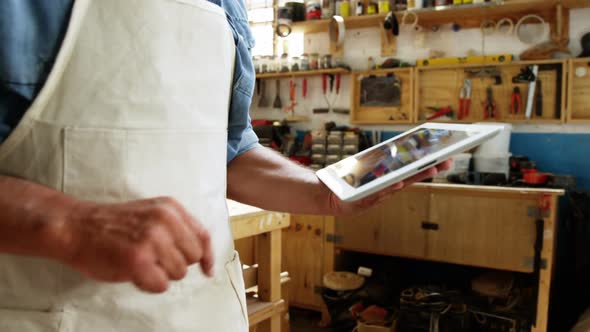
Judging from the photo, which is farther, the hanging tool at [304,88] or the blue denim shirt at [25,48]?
the hanging tool at [304,88]

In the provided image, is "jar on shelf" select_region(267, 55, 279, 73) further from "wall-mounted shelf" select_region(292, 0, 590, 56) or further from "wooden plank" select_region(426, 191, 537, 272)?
"wooden plank" select_region(426, 191, 537, 272)

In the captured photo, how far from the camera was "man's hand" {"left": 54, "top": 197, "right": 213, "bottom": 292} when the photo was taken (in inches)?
17.0

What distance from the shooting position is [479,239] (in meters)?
2.52

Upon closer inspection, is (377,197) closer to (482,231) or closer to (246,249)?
(482,231)

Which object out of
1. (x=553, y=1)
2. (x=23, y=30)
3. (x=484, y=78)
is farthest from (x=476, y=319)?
(x=23, y=30)

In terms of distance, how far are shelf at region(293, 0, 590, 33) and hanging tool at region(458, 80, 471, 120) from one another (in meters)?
0.43

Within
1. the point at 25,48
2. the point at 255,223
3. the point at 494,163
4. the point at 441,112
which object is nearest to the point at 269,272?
the point at 255,223

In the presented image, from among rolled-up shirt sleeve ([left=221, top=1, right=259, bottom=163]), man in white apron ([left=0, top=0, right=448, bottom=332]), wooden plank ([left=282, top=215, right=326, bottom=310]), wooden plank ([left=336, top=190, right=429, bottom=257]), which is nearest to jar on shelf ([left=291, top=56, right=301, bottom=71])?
wooden plank ([left=282, top=215, right=326, bottom=310])

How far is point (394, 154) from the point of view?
87 cm

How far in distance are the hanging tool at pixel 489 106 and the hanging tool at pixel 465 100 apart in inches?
4.1

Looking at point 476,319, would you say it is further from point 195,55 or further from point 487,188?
point 195,55

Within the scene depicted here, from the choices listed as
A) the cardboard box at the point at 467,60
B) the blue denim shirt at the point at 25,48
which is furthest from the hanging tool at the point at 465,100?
Result: the blue denim shirt at the point at 25,48

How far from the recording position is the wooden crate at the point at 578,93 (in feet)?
9.35

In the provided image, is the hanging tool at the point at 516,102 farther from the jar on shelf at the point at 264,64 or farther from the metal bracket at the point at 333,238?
the jar on shelf at the point at 264,64
